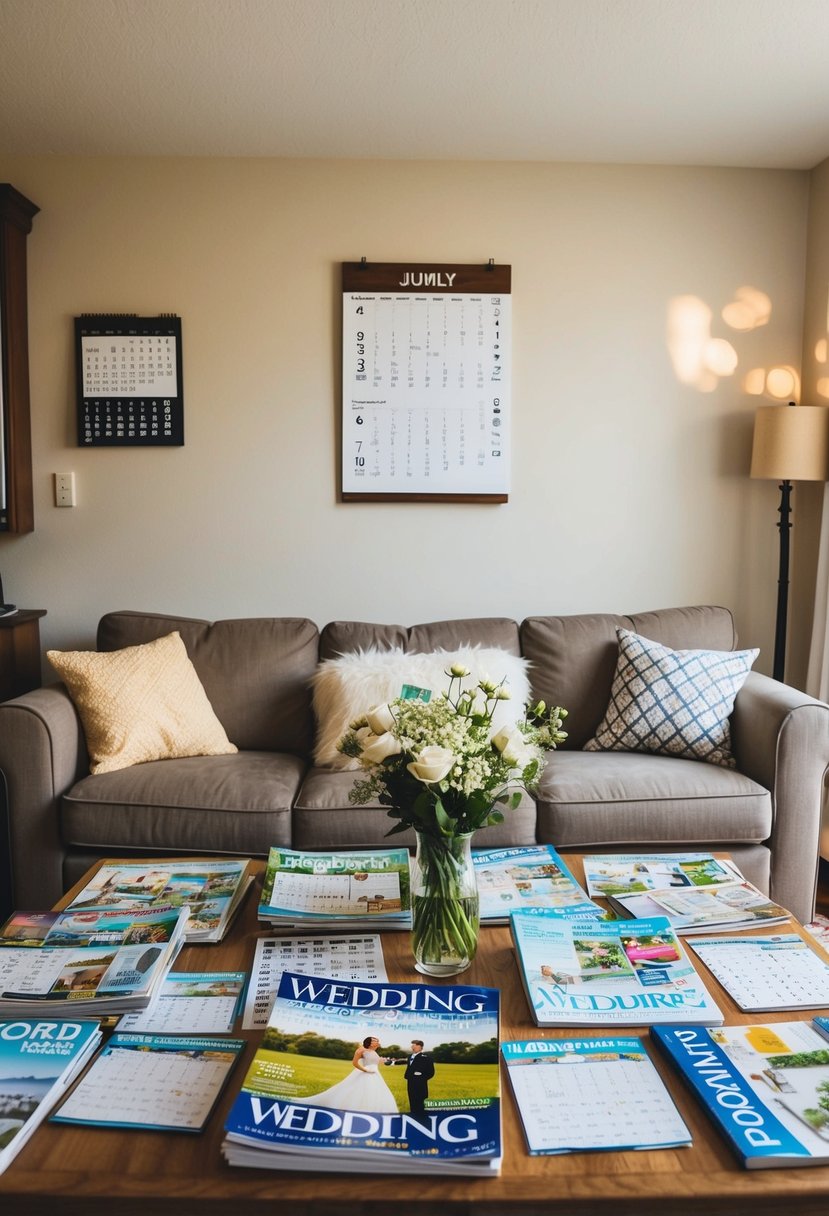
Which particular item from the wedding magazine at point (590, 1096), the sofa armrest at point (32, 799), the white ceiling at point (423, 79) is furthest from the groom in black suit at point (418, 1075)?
the white ceiling at point (423, 79)

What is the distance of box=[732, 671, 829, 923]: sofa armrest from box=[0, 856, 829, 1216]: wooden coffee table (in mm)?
1664

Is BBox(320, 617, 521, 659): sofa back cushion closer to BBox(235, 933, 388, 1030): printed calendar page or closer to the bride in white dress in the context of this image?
BBox(235, 933, 388, 1030): printed calendar page

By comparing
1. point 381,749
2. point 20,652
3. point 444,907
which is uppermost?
point 381,749

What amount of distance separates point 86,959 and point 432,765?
0.63 meters

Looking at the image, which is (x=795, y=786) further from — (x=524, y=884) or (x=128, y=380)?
(x=128, y=380)

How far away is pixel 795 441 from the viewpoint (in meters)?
3.16

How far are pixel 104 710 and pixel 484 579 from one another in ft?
4.74

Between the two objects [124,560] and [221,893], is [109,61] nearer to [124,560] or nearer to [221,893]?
[124,560]

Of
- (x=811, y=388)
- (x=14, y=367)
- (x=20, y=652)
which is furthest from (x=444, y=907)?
(x=811, y=388)

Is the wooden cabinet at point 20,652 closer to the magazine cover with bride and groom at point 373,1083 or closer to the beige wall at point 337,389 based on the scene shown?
the beige wall at point 337,389

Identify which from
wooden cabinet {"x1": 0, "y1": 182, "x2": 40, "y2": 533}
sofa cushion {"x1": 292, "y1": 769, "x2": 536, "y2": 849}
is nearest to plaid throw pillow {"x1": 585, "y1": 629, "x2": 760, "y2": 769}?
sofa cushion {"x1": 292, "y1": 769, "x2": 536, "y2": 849}

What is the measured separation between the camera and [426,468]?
337 cm

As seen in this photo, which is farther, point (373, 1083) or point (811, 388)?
point (811, 388)

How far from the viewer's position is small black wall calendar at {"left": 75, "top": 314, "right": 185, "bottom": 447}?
3.30 meters
